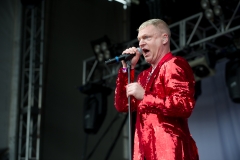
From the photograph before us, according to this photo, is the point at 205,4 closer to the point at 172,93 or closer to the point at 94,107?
the point at 94,107

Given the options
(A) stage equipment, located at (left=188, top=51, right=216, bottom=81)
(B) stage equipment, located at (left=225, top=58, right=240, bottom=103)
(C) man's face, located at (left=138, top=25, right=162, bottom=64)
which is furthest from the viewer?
(A) stage equipment, located at (left=188, top=51, right=216, bottom=81)

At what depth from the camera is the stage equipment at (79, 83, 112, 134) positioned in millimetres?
5391

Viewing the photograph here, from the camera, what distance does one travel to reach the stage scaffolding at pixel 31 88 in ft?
16.9

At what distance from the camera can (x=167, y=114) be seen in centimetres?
169

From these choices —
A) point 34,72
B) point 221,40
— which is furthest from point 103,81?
point 221,40

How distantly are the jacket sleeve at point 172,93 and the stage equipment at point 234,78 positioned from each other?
2.77 metres

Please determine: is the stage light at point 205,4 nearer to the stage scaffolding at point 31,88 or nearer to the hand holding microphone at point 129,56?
the stage scaffolding at point 31,88

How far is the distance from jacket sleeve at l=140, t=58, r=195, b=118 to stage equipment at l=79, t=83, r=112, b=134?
3.64 m

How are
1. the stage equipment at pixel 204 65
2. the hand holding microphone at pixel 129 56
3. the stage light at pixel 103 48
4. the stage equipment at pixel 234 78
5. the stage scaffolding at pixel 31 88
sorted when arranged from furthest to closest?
the stage light at pixel 103 48 → the stage scaffolding at pixel 31 88 → the stage equipment at pixel 204 65 → the stage equipment at pixel 234 78 → the hand holding microphone at pixel 129 56

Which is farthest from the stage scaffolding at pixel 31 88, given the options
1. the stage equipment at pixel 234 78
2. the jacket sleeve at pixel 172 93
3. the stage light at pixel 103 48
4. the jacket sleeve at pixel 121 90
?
the jacket sleeve at pixel 172 93

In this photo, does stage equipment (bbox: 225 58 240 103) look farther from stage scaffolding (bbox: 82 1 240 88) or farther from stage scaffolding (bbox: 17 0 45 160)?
stage scaffolding (bbox: 17 0 45 160)

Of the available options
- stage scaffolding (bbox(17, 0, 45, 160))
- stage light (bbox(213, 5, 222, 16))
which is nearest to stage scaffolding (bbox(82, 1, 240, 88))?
stage light (bbox(213, 5, 222, 16))

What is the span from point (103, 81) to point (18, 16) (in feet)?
5.51

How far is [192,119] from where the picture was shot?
5.57 m
